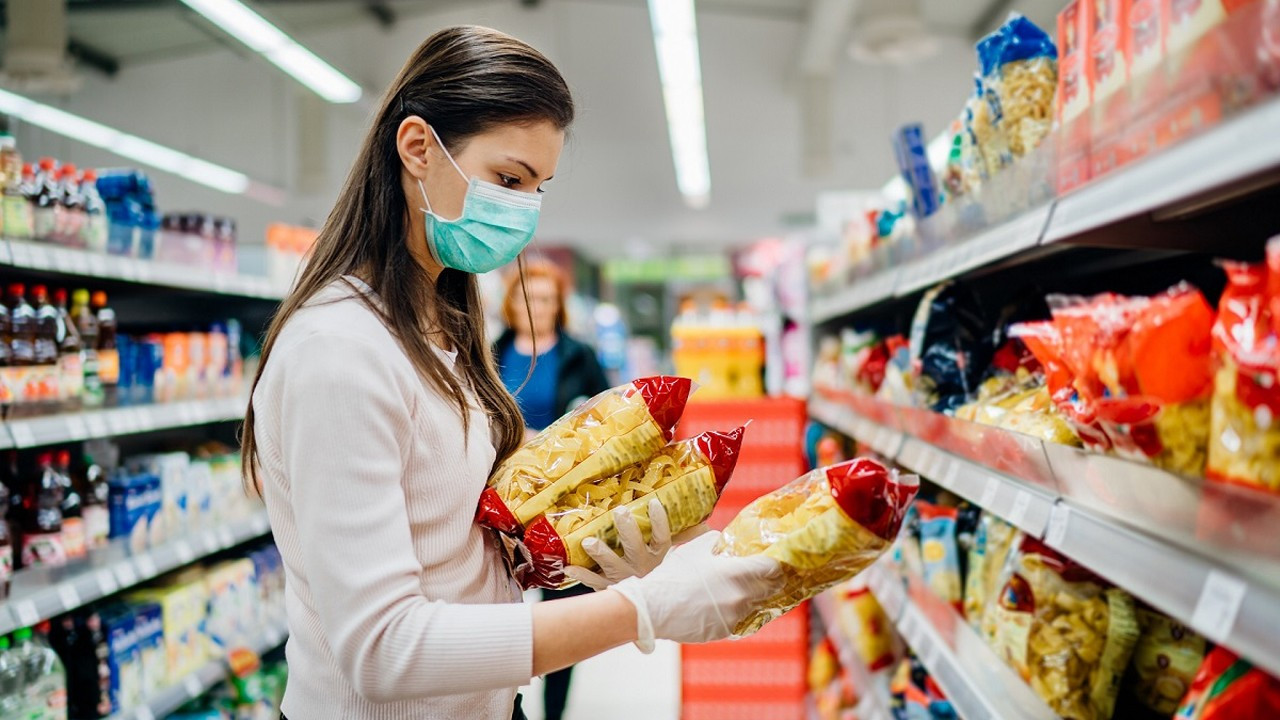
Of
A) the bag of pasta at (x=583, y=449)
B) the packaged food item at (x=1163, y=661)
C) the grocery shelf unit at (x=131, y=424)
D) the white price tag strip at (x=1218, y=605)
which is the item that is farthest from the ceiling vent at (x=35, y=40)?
the white price tag strip at (x=1218, y=605)

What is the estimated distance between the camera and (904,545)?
2316 millimetres

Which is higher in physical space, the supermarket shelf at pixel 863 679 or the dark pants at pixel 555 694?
the supermarket shelf at pixel 863 679

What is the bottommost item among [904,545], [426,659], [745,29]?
[904,545]

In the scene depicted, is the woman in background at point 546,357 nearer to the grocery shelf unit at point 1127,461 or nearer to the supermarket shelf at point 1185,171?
the grocery shelf unit at point 1127,461

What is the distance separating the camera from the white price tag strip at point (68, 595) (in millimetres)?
2193

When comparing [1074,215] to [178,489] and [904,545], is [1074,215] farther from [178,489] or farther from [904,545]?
[178,489]

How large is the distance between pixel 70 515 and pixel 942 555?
2.30m

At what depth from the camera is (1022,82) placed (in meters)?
1.60

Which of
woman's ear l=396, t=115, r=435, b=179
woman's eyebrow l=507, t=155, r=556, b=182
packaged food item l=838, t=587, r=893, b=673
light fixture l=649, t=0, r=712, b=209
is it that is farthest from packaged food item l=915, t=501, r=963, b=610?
light fixture l=649, t=0, r=712, b=209

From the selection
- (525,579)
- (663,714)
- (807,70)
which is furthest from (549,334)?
(807,70)

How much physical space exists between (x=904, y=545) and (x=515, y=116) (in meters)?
1.61

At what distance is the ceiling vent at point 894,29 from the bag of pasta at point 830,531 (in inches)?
250

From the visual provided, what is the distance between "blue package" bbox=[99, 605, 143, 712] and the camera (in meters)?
2.49

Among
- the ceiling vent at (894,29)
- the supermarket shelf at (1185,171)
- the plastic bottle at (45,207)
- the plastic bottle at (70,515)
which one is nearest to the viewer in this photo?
the supermarket shelf at (1185,171)
